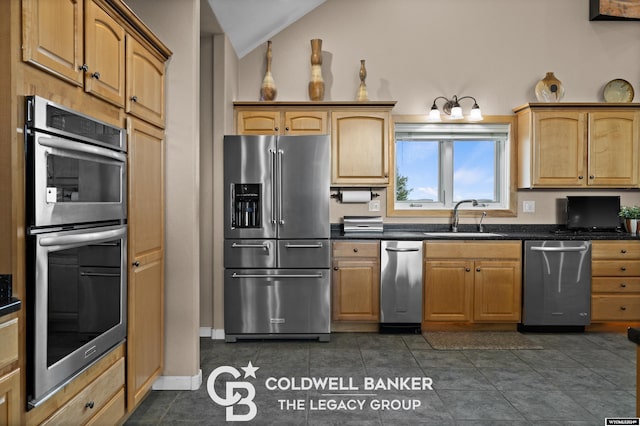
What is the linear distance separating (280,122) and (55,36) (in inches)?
110

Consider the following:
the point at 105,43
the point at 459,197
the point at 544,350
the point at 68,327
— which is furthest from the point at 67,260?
the point at 459,197

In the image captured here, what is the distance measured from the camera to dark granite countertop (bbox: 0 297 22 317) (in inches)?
49.2

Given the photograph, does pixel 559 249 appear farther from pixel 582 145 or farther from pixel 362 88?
pixel 362 88

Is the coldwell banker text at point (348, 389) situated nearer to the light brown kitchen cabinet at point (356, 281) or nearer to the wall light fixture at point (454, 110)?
the light brown kitchen cabinet at point (356, 281)

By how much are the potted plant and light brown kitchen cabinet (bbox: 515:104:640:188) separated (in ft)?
0.93

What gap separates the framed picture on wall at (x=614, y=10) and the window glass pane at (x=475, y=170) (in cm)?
162

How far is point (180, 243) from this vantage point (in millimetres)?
2822

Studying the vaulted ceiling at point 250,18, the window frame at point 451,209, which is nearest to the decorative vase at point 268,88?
the vaulted ceiling at point 250,18

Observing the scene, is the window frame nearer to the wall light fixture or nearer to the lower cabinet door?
the wall light fixture

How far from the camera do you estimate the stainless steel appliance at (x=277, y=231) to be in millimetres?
3846

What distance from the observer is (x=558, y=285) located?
4094 millimetres

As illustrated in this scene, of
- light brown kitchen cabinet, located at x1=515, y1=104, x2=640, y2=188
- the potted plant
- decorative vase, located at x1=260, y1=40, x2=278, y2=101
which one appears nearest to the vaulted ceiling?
decorative vase, located at x1=260, y1=40, x2=278, y2=101

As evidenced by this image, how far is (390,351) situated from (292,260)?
42.6 inches

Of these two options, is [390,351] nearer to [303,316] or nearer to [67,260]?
[303,316]
